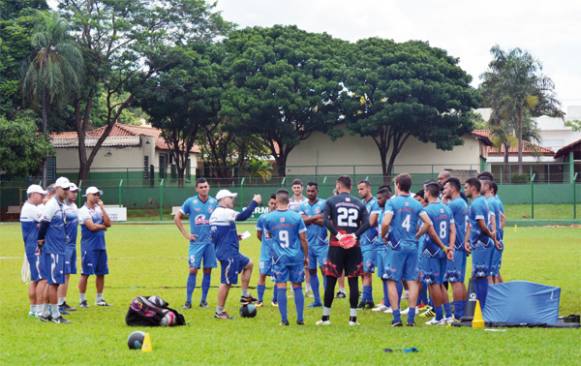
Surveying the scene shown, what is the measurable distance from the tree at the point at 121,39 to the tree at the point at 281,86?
4.40 meters

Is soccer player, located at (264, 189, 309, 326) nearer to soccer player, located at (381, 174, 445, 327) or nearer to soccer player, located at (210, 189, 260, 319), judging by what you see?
soccer player, located at (210, 189, 260, 319)

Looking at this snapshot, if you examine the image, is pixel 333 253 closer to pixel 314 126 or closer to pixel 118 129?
pixel 314 126

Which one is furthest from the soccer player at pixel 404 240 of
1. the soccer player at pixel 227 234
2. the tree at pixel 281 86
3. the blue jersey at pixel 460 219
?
the tree at pixel 281 86

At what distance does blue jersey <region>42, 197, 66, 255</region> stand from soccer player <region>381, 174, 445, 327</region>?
16.0ft

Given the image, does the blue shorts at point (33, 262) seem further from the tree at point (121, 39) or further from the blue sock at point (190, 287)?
the tree at point (121, 39)

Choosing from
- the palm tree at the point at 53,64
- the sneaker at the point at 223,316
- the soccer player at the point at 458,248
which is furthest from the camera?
the palm tree at the point at 53,64

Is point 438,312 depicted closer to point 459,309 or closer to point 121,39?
point 459,309

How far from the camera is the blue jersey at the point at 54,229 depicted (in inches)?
531

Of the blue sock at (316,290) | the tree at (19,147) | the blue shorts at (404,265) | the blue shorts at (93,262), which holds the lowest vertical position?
the blue sock at (316,290)

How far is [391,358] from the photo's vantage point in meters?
10.2

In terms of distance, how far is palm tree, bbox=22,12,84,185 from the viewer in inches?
2237

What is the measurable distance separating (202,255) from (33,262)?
312cm

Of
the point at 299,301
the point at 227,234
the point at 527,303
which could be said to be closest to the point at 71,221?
the point at 227,234

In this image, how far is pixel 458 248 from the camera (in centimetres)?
1381
